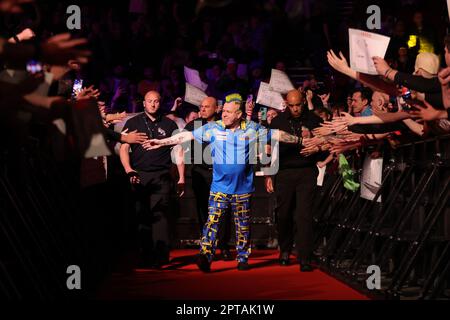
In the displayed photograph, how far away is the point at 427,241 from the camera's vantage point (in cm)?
805

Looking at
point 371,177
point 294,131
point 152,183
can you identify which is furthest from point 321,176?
point 371,177

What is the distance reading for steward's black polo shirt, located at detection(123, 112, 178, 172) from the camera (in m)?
12.3

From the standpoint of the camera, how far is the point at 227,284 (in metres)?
10.5

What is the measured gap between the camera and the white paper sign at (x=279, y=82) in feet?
45.0

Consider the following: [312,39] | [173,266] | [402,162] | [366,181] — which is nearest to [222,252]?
[173,266]

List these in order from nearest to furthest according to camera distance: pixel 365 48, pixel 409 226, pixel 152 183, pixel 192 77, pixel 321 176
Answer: pixel 365 48 < pixel 409 226 < pixel 152 183 < pixel 321 176 < pixel 192 77

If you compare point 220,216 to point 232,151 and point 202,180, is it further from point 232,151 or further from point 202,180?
point 202,180

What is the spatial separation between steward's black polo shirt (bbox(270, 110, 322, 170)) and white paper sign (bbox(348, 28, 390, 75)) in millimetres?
4270

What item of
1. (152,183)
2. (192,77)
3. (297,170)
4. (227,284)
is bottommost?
(227,284)

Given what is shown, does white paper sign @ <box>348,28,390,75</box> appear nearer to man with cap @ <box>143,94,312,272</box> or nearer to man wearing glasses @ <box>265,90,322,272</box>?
man with cap @ <box>143,94,312,272</box>

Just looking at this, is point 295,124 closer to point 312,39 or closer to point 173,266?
point 173,266

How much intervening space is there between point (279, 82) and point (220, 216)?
2.69 m

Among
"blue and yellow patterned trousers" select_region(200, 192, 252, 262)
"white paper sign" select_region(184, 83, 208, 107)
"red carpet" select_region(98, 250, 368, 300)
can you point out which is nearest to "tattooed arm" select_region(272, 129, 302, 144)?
"blue and yellow patterned trousers" select_region(200, 192, 252, 262)

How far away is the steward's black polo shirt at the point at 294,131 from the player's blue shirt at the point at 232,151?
38cm
